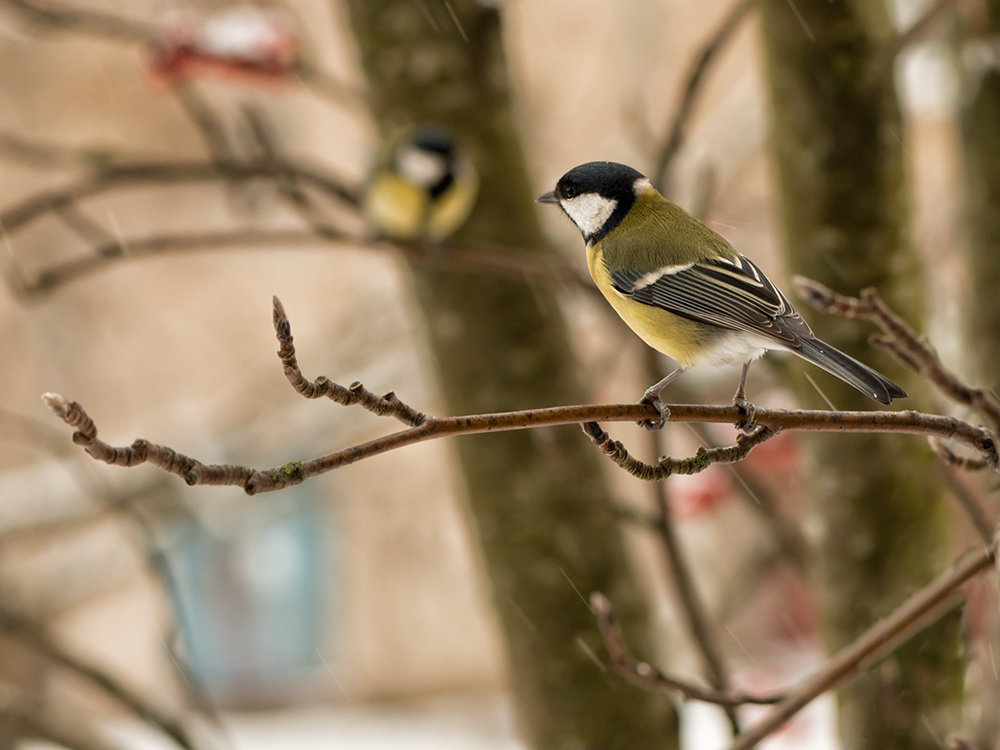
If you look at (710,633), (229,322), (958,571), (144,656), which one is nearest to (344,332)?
(229,322)

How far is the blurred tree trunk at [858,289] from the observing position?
1241 millimetres

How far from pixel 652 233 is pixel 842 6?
0.43 m

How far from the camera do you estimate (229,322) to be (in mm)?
6566

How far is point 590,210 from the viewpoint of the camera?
1.08 metres

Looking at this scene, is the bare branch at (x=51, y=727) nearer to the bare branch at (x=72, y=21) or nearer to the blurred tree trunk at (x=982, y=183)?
the bare branch at (x=72, y=21)

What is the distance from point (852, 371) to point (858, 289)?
50 cm

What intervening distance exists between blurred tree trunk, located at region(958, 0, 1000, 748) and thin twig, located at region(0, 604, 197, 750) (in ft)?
3.80

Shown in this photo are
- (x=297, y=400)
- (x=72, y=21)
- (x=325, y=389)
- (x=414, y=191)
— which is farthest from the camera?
(x=297, y=400)

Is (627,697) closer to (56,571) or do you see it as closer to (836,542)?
(836,542)

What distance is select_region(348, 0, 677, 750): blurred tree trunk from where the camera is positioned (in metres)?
1.45

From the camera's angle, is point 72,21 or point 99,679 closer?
point 99,679

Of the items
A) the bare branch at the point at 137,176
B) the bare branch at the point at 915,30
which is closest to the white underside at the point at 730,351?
the bare branch at the point at 915,30

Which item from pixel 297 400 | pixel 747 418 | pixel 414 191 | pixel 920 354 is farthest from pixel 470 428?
pixel 297 400

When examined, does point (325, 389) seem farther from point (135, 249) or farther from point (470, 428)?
point (135, 249)
